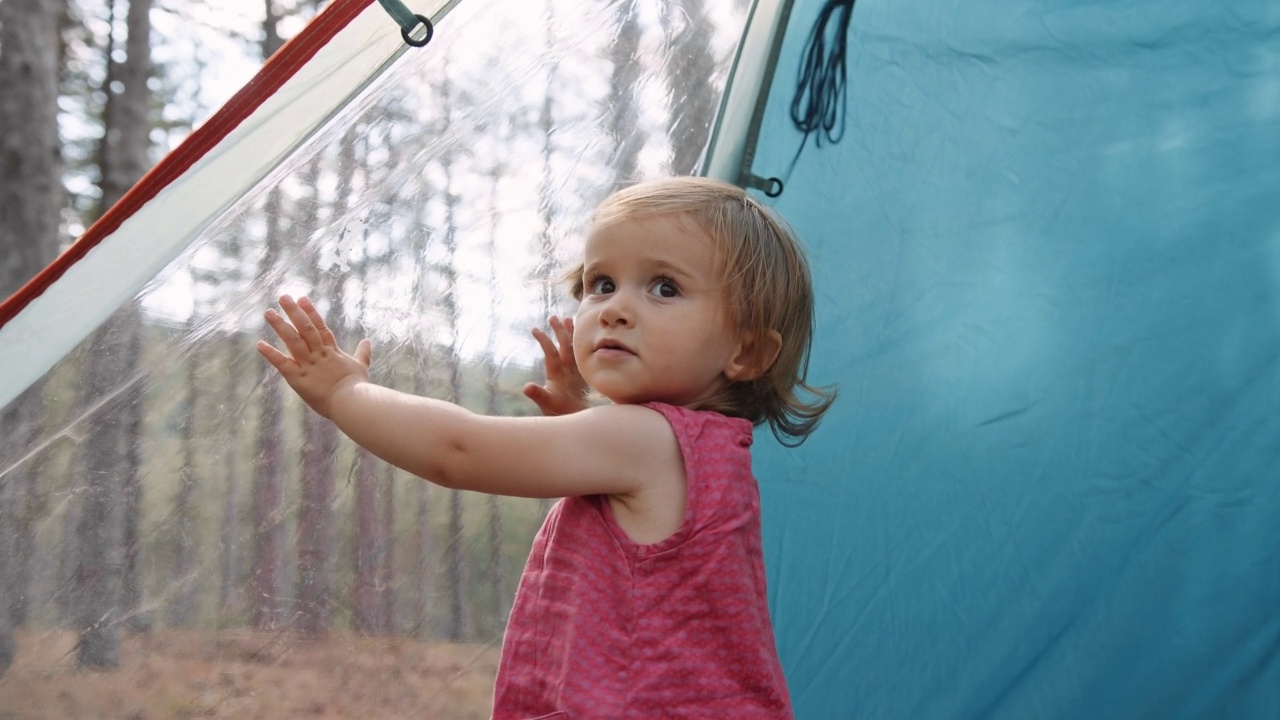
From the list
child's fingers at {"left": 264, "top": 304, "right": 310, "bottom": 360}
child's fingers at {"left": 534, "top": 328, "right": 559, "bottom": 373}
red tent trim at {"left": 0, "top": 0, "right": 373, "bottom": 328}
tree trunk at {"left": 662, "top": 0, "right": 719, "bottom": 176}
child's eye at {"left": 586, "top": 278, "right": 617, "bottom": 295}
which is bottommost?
child's fingers at {"left": 264, "top": 304, "right": 310, "bottom": 360}

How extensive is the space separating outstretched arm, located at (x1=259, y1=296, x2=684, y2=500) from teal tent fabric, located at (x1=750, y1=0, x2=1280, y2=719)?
2.12ft

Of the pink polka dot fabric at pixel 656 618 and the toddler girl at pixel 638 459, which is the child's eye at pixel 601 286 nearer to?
the toddler girl at pixel 638 459

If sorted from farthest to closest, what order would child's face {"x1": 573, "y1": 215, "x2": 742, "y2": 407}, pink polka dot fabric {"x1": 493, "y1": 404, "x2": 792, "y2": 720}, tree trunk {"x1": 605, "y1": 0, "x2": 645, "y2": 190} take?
→ tree trunk {"x1": 605, "y1": 0, "x2": 645, "y2": 190}
child's face {"x1": 573, "y1": 215, "x2": 742, "y2": 407}
pink polka dot fabric {"x1": 493, "y1": 404, "x2": 792, "y2": 720}

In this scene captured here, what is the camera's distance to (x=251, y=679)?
1298 mm

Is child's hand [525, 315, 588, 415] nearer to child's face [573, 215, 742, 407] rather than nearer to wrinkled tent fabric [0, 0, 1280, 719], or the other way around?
child's face [573, 215, 742, 407]

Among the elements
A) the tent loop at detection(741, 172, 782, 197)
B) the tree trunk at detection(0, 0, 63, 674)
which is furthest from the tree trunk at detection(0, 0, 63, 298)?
the tent loop at detection(741, 172, 782, 197)

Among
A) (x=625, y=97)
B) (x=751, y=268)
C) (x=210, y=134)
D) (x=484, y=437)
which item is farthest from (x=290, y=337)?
(x=625, y=97)

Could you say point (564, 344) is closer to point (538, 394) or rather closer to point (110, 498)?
point (538, 394)

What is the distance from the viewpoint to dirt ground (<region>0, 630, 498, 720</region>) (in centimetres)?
121

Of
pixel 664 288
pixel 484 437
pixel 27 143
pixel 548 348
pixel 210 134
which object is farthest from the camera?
pixel 27 143

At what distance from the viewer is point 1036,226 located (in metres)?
1.65

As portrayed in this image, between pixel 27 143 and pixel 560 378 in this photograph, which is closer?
pixel 560 378

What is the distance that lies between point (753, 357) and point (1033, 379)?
65cm

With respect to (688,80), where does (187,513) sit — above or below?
below
